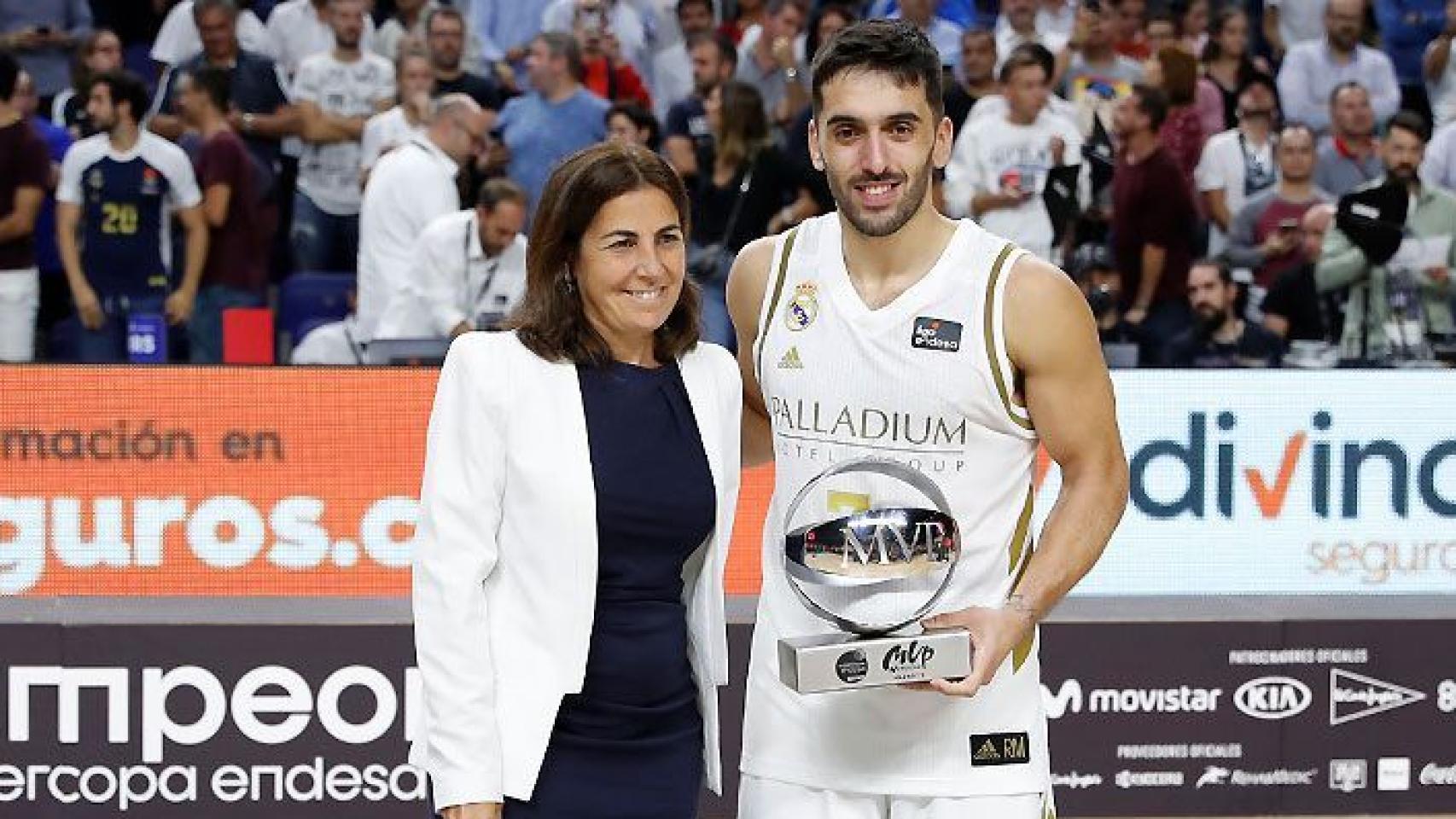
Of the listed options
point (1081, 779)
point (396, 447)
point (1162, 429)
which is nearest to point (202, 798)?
point (396, 447)

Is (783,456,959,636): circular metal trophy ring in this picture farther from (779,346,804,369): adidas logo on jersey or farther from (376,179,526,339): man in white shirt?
(376,179,526,339): man in white shirt

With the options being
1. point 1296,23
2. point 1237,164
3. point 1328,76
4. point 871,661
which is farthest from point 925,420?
point 1296,23

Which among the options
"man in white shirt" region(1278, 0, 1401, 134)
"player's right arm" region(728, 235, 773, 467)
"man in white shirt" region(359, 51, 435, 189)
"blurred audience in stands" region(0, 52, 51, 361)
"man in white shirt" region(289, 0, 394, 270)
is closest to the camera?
"player's right arm" region(728, 235, 773, 467)

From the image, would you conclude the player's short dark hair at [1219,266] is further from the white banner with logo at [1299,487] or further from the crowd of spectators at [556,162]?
the white banner with logo at [1299,487]

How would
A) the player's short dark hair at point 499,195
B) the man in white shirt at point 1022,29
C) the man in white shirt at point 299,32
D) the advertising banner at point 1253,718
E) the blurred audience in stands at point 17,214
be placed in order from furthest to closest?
the man in white shirt at point 1022,29 < the man in white shirt at point 299,32 < the blurred audience in stands at point 17,214 < the player's short dark hair at point 499,195 < the advertising banner at point 1253,718

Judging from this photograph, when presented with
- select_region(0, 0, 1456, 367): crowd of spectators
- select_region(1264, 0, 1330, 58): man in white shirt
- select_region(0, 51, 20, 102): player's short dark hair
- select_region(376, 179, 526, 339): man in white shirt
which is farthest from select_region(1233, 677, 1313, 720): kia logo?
select_region(1264, 0, 1330, 58): man in white shirt

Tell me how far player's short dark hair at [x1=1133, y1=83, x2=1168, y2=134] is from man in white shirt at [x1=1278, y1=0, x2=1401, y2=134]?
177 centimetres

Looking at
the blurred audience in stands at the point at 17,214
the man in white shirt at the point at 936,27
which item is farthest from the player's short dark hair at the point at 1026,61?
the blurred audience in stands at the point at 17,214

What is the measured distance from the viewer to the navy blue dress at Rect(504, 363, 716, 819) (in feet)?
12.5

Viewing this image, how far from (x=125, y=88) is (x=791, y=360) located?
706 cm

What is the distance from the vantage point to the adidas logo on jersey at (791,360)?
422cm

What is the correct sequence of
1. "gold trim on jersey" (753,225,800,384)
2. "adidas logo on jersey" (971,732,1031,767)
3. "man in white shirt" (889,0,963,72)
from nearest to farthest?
"adidas logo on jersey" (971,732,1031,767) < "gold trim on jersey" (753,225,800,384) < "man in white shirt" (889,0,963,72)

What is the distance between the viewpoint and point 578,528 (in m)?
3.76

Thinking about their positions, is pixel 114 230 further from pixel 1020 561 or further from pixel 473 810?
pixel 473 810
